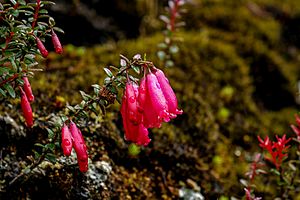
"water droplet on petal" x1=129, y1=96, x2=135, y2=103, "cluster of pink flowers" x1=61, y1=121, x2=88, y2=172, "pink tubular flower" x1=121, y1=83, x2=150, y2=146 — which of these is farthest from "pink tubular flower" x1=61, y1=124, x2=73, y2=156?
"water droplet on petal" x1=129, y1=96, x2=135, y2=103

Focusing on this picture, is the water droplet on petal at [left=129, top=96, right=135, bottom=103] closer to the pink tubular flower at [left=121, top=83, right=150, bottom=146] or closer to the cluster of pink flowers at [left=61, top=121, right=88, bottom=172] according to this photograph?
the pink tubular flower at [left=121, top=83, right=150, bottom=146]

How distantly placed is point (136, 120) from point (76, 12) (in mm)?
3346

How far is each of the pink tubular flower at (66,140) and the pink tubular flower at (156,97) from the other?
0.53 meters

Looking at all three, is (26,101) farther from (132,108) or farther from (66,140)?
(132,108)

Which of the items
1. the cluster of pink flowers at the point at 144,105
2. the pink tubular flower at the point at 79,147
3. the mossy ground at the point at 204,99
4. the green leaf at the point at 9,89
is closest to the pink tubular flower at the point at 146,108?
the cluster of pink flowers at the point at 144,105

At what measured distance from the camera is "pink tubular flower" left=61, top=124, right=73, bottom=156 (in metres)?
2.82

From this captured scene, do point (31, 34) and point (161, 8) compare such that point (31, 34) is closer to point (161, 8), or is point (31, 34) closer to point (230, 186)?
point (230, 186)

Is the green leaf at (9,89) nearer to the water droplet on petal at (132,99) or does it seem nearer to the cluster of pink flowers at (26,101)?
the cluster of pink flowers at (26,101)

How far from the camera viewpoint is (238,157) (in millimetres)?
4867

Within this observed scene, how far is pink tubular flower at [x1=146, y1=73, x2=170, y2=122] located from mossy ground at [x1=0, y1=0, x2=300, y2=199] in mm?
733

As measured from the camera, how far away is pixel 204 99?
521cm

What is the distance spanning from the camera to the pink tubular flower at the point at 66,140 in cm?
282

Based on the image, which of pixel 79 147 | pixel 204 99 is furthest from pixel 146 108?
pixel 204 99

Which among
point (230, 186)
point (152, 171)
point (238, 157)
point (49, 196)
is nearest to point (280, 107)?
point (238, 157)
